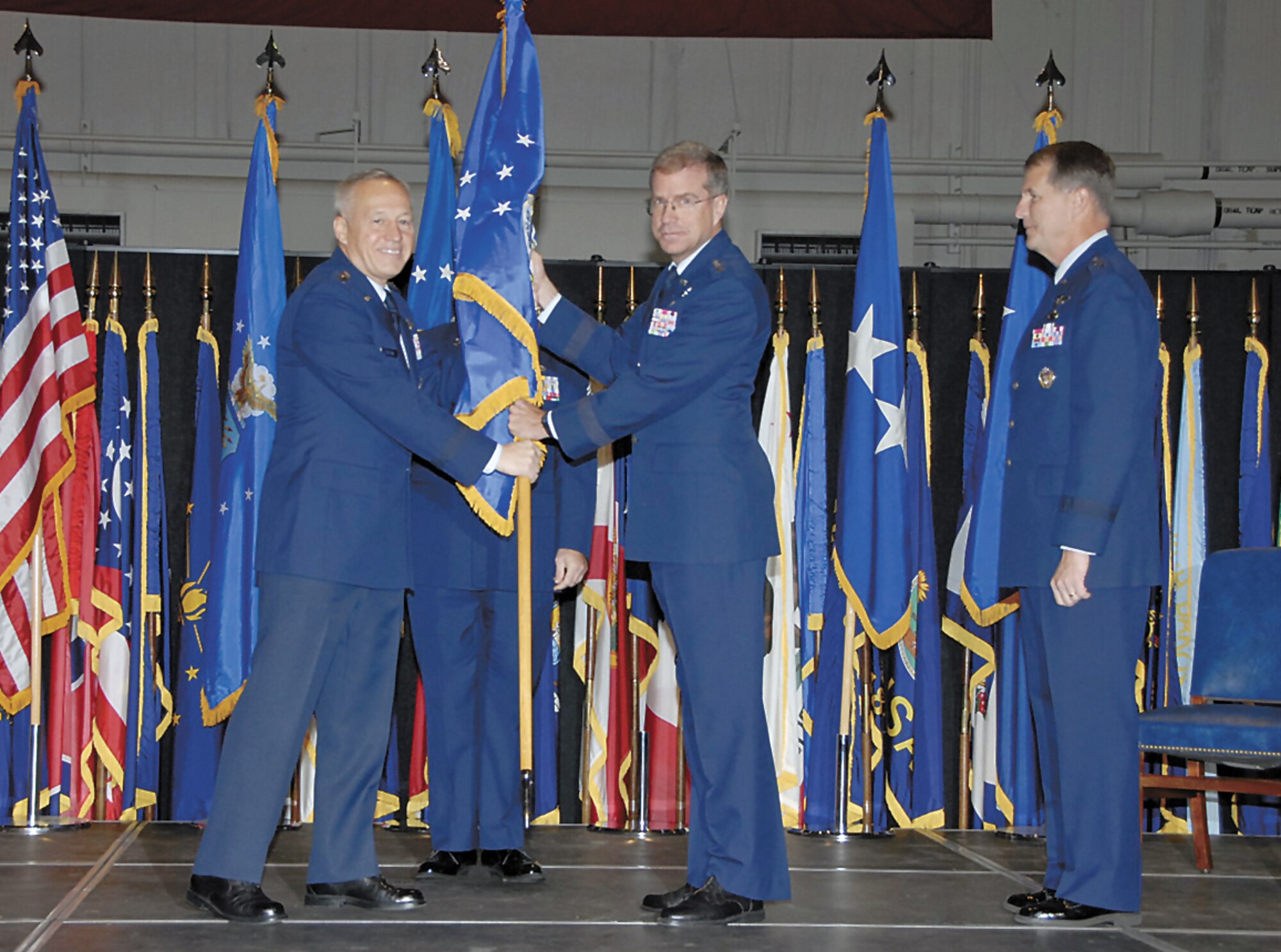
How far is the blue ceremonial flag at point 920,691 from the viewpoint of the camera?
16.3ft

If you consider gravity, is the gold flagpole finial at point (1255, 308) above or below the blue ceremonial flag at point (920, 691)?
above

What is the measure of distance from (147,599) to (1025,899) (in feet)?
10.4

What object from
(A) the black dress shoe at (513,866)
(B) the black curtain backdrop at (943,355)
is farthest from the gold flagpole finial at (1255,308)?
(A) the black dress shoe at (513,866)

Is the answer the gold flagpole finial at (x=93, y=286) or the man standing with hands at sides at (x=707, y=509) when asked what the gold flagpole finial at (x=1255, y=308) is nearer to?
the man standing with hands at sides at (x=707, y=509)

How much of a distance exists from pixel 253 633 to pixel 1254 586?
3292 mm

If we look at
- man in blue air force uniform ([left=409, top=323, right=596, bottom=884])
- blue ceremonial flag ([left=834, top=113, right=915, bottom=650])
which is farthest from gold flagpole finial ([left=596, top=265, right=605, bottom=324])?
man in blue air force uniform ([left=409, top=323, right=596, bottom=884])

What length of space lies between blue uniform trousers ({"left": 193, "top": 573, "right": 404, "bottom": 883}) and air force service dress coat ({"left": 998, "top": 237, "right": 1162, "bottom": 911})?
1.56 meters

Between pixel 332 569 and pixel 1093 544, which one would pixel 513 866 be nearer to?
pixel 332 569

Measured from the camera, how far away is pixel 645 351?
3197mm

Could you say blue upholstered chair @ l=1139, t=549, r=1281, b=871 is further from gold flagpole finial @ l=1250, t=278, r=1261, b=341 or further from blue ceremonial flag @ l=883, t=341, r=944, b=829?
gold flagpole finial @ l=1250, t=278, r=1261, b=341

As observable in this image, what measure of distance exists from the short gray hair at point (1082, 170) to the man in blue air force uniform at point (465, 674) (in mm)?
1633

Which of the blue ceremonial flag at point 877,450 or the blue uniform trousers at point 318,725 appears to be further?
the blue ceremonial flag at point 877,450

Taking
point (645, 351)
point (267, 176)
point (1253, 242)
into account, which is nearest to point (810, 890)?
point (645, 351)

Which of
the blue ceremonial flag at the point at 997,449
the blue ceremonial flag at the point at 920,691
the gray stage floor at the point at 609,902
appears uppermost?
the blue ceremonial flag at the point at 997,449
